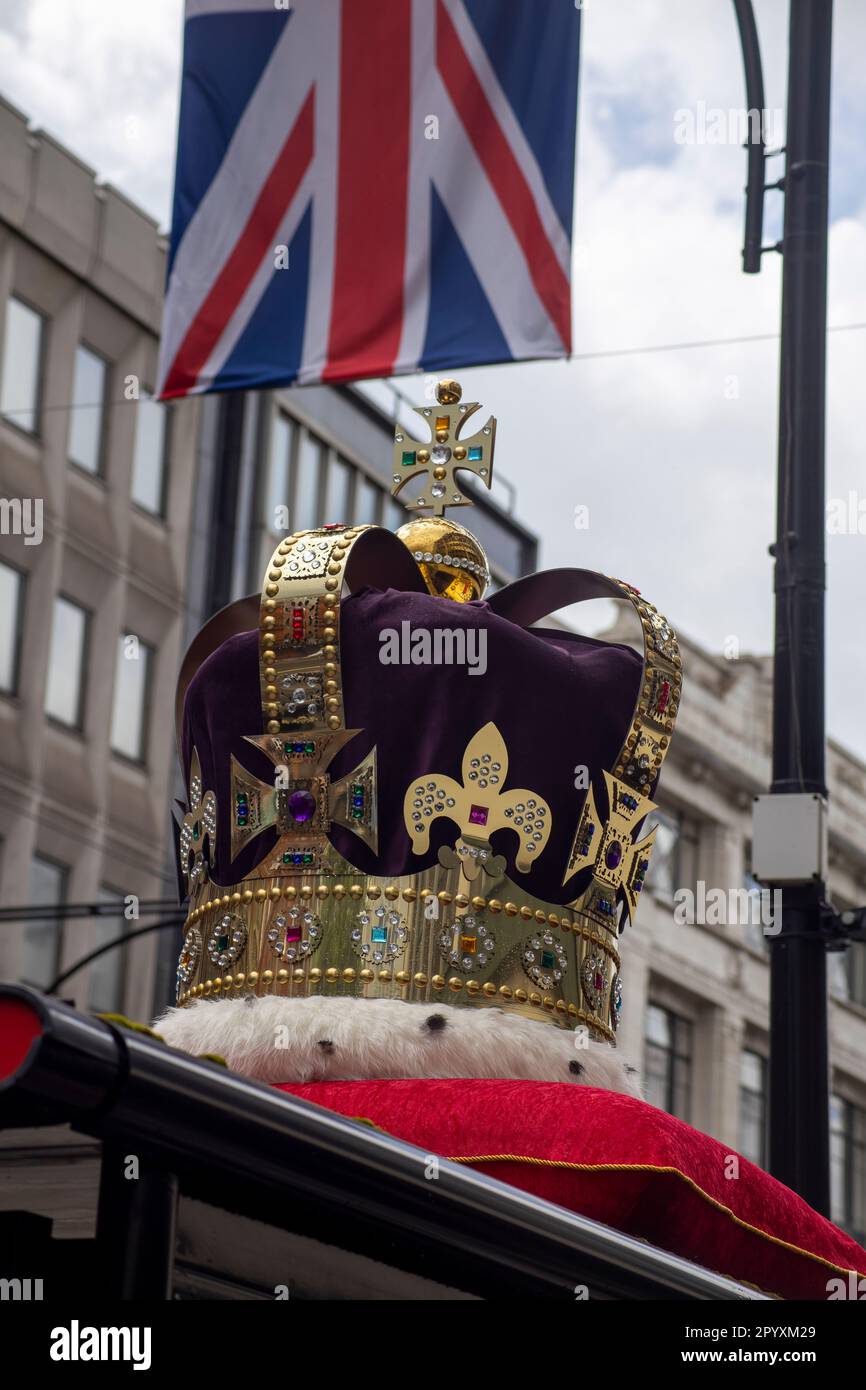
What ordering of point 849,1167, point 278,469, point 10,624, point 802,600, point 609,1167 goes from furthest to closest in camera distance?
1. point 849,1167
2. point 278,469
3. point 10,624
4. point 802,600
5. point 609,1167

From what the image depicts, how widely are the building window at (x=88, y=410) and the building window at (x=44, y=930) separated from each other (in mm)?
5186

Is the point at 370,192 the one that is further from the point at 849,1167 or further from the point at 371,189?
the point at 849,1167

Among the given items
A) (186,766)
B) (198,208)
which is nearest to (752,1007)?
(198,208)

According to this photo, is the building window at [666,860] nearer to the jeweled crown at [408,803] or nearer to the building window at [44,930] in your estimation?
the building window at [44,930]

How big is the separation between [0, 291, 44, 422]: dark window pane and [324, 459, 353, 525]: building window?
246 inches

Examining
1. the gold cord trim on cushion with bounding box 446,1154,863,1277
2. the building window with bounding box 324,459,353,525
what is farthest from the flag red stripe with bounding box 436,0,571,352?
the building window with bounding box 324,459,353,525

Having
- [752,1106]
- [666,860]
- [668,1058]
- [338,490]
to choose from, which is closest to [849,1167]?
[752,1106]

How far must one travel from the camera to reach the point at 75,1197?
10.3 ft

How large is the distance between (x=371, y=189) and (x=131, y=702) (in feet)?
71.3

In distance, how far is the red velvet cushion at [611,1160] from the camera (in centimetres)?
408

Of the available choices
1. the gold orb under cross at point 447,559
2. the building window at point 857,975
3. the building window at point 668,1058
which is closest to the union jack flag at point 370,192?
the gold orb under cross at point 447,559

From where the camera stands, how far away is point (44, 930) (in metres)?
28.3

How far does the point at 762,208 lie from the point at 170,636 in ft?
74.6

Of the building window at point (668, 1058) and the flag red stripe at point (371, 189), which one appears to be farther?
the building window at point (668, 1058)
